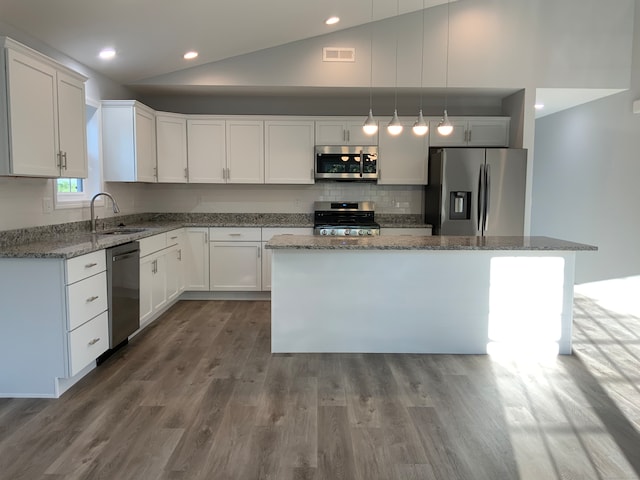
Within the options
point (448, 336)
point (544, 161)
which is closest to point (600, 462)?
point (448, 336)

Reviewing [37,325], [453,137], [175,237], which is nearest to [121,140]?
[175,237]

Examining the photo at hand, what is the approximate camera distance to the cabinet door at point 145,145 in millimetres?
4863

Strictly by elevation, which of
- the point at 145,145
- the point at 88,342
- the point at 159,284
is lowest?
the point at 88,342

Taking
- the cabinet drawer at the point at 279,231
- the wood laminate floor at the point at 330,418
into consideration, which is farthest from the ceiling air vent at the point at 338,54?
the wood laminate floor at the point at 330,418

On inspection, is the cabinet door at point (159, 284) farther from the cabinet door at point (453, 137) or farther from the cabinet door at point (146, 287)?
the cabinet door at point (453, 137)

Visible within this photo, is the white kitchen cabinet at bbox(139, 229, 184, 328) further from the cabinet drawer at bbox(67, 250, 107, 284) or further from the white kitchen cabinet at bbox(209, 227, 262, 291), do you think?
the cabinet drawer at bbox(67, 250, 107, 284)

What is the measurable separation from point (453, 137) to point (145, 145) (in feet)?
12.0

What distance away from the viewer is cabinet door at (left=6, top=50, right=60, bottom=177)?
2867 millimetres

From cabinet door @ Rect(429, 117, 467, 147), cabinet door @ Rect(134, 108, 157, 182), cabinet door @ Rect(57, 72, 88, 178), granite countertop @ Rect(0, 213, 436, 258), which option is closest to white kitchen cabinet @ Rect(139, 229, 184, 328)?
granite countertop @ Rect(0, 213, 436, 258)

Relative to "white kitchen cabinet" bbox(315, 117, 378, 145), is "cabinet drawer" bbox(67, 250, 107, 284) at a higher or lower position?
lower

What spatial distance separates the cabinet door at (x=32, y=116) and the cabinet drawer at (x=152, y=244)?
1009 millimetres

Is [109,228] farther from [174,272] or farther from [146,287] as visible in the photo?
[146,287]

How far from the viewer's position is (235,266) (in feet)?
18.1

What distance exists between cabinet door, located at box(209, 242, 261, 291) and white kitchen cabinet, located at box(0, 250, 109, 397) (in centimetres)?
255
